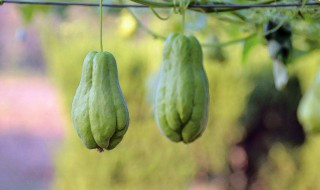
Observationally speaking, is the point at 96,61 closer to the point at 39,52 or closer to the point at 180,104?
the point at 180,104

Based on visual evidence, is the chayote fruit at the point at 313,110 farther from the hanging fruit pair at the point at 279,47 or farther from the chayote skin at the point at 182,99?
the chayote skin at the point at 182,99

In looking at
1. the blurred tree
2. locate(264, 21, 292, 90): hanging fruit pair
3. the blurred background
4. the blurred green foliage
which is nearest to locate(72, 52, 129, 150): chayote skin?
locate(264, 21, 292, 90): hanging fruit pair

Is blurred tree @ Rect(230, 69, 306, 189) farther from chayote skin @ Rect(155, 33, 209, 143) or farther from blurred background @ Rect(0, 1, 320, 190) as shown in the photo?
chayote skin @ Rect(155, 33, 209, 143)

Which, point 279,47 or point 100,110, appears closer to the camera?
point 100,110

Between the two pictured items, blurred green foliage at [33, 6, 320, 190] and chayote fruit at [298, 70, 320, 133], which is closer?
chayote fruit at [298, 70, 320, 133]

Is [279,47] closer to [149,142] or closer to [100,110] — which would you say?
[100,110]

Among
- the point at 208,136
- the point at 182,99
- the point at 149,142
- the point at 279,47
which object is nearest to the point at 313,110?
the point at 279,47
